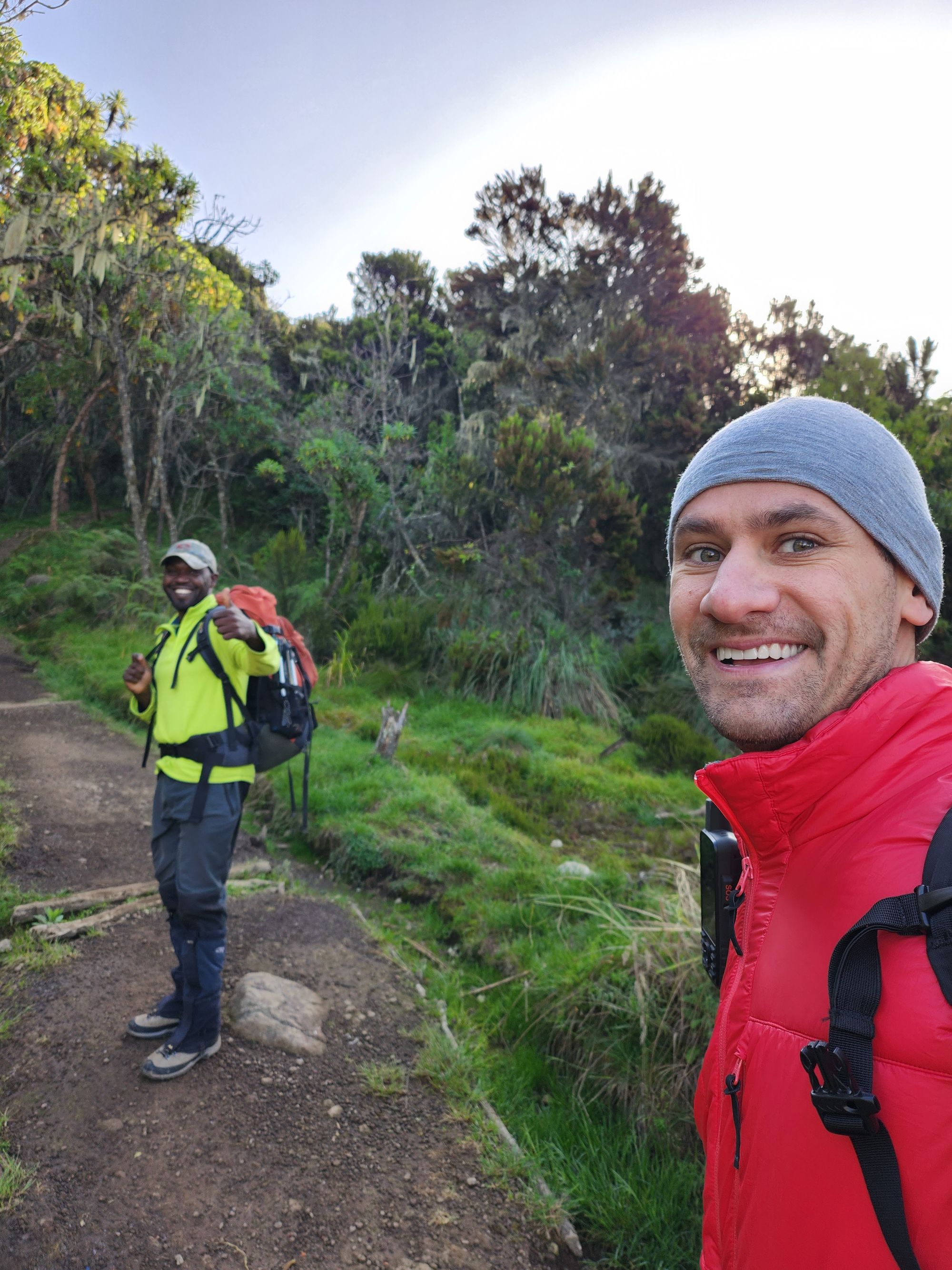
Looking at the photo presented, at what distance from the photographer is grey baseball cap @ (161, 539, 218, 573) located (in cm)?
343

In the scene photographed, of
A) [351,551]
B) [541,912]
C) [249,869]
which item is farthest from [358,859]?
[351,551]

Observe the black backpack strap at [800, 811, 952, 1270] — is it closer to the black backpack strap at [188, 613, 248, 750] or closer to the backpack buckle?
the backpack buckle

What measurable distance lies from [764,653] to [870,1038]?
0.51m

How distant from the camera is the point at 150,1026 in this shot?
3.43 meters

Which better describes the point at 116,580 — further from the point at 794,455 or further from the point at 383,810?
the point at 794,455

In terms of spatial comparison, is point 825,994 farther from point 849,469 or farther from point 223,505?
point 223,505

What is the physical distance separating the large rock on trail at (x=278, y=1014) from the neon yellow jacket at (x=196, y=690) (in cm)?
131

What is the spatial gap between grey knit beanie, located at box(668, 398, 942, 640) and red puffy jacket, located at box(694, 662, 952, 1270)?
0.67 ft

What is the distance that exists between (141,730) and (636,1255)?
24.5ft

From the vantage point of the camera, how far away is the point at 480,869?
5559 millimetres

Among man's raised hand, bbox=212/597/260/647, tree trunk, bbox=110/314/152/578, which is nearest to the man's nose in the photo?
man's raised hand, bbox=212/597/260/647

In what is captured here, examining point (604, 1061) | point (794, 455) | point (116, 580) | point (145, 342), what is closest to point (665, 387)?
point (145, 342)

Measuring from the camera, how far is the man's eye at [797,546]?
1098 mm

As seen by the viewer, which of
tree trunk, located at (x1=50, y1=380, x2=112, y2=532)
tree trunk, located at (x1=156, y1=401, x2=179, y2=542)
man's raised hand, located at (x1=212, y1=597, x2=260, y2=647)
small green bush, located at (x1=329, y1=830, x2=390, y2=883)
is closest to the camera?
man's raised hand, located at (x1=212, y1=597, x2=260, y2=647)
